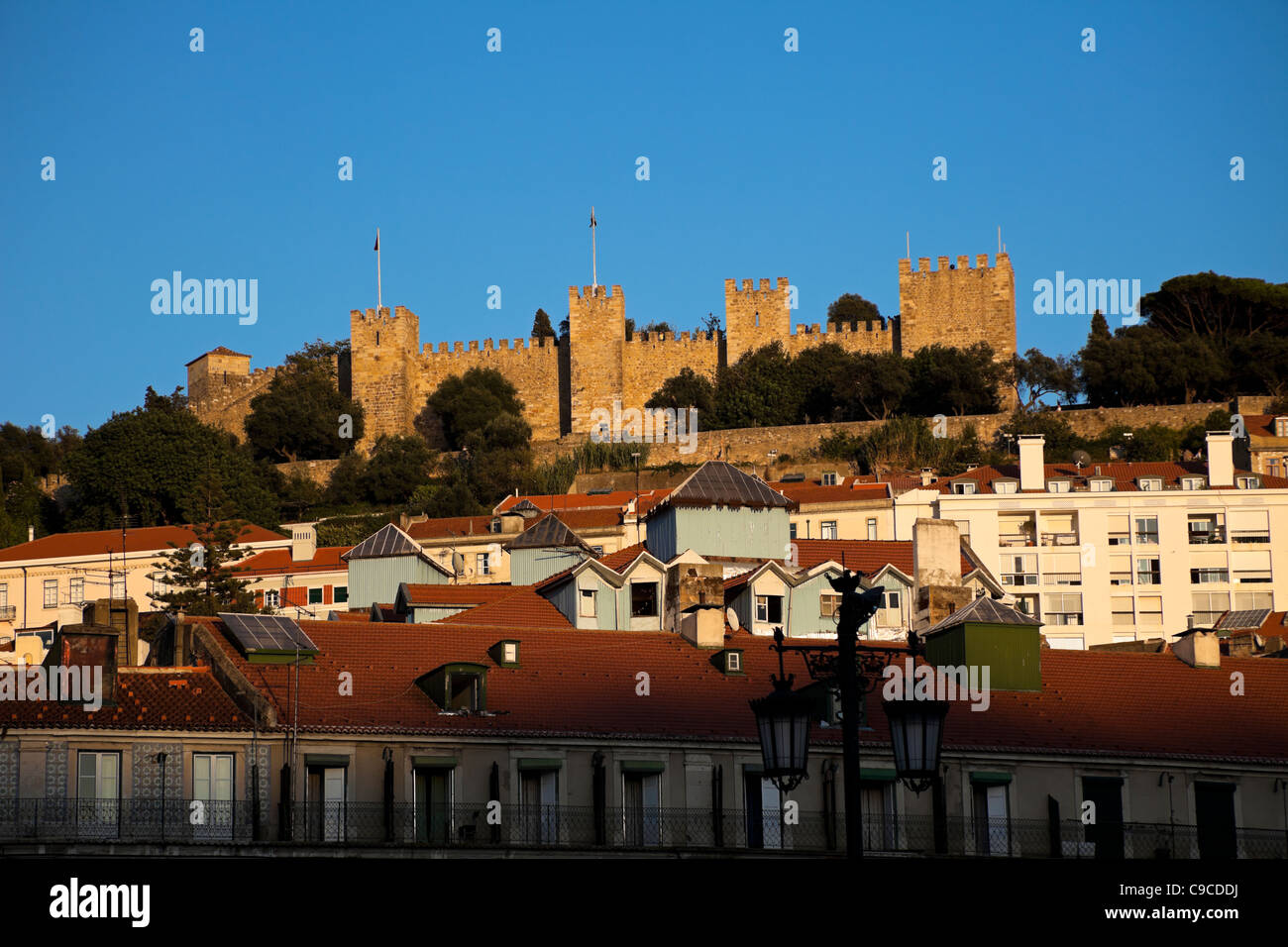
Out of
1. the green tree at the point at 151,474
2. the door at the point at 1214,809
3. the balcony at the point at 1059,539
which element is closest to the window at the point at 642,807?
the door at the point at 1214,809

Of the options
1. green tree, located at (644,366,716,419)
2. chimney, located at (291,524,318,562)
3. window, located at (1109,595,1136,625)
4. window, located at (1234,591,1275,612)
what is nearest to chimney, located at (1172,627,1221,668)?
window, located at (1109,595,1136,625)

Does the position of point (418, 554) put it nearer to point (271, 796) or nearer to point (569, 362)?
point (271, 796)

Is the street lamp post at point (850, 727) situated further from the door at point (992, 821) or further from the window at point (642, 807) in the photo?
the door at point (992, 821)

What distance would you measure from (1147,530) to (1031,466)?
4.36 m

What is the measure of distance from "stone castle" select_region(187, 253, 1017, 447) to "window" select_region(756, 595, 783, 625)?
5326cm

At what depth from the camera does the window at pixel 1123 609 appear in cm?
6356

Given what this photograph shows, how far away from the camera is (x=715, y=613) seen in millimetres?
31531

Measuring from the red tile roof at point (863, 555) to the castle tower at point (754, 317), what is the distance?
148ft

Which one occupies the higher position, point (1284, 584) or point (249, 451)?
point (249, 451)

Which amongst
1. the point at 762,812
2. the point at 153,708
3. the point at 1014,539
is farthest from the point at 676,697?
the point at 1014,539

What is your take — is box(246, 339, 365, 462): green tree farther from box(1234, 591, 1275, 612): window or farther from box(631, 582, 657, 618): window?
box(631, 582, 657, 618): window

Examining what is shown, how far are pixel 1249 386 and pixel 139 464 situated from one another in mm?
43645
